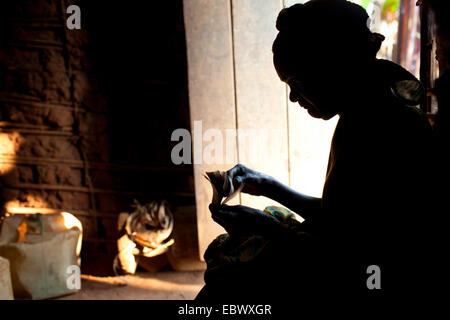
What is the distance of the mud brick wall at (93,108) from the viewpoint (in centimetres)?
423

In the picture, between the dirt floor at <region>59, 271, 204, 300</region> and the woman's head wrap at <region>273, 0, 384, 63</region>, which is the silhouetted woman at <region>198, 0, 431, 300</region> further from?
the dirt floor at <region>59, 271, 204, 300</region>

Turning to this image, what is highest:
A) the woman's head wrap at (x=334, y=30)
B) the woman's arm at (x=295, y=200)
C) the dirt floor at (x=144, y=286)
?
the woman's head wrap at (x=334, y=30)

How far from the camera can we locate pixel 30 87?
441 centimetres

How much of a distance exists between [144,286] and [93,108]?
1989 millimetres

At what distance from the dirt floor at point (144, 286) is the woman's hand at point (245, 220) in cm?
240

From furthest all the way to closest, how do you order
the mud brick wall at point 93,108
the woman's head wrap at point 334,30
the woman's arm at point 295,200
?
the mud brick wall at point 93,108
the woman's arm at point 295,200
the woman's head wrap at point 334,30

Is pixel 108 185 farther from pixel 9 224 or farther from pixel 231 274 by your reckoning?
pixel 231 274

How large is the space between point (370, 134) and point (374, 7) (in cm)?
191

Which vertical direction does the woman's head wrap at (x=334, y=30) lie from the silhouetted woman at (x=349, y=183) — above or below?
above

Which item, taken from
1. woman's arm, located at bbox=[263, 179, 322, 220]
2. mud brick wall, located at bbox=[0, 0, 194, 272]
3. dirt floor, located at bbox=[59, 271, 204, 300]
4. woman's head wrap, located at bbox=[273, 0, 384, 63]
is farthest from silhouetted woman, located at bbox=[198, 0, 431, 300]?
mud brick wall, located at bbox=[0, 0, 194, 272]

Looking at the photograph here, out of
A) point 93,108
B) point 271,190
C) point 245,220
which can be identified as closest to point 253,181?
point 271,190

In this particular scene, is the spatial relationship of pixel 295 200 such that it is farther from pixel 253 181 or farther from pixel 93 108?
pixel 93 108

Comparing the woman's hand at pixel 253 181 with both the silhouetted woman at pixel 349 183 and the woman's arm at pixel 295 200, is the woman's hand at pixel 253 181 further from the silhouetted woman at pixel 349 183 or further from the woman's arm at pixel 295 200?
the silhouetted woman at pixel 349 183

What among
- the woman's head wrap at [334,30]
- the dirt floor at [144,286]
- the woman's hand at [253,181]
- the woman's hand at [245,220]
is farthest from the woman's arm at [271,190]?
the dirt floor at [144,286]
